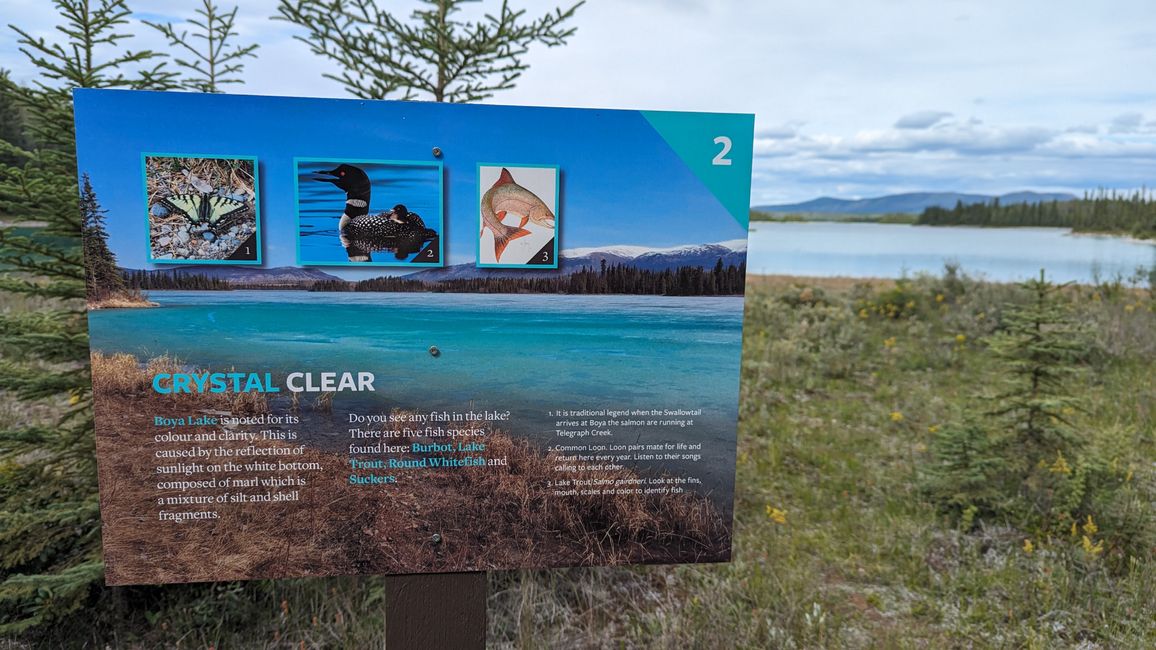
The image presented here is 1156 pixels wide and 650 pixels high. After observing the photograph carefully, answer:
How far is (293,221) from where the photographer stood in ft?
7.22

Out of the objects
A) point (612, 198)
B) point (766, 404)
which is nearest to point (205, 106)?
point (612, 198)

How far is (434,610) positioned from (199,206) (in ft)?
5.50

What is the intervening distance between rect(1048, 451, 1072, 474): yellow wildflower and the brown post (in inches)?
171

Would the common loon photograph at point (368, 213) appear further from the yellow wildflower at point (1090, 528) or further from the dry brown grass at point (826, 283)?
the dry brown grass at point (826, 283)

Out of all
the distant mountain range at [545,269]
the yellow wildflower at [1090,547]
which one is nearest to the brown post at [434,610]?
the distant mountain range at [545,269]

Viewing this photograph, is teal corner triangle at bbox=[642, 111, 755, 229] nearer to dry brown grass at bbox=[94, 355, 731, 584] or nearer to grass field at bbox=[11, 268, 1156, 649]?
dry brown grass at bbox=[94, 355, 731, 584]

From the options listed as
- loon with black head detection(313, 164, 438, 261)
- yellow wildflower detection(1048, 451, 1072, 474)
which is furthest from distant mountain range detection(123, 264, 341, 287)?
yellow wildflower detection(1048, 451, 1072, 474)

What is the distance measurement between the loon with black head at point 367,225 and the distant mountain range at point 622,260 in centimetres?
12

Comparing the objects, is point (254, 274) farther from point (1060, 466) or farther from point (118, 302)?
point (1060, 466)

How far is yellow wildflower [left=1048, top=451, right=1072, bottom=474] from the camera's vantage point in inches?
179

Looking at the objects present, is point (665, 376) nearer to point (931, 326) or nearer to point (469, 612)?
point (469, 612)

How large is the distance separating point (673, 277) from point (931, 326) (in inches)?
396

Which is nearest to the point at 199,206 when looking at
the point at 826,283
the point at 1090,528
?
the point at 1090,528

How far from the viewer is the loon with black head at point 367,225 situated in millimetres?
2199
